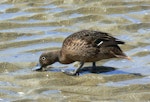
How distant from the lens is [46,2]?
11703mm

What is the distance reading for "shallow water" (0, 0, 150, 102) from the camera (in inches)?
257

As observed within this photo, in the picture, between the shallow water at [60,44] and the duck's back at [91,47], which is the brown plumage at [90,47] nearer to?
the duck's back at [91,47]

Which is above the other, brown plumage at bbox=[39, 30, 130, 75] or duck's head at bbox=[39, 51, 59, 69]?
brown plumage at bbox=[39, 30, 130, 75]

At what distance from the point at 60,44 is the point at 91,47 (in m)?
1.53

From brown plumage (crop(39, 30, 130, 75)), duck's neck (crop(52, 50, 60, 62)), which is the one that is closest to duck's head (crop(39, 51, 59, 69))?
duck's neck (crop(52, 50, 60, 62))

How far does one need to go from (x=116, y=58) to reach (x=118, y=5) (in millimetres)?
2988

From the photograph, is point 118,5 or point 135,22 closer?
point 135,22

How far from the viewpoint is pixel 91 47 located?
7.47 meters

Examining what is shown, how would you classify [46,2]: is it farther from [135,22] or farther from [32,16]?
[135,22]

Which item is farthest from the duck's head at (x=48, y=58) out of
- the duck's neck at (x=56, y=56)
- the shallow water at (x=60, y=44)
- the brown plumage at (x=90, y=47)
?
the brown plumage at (x=90, y=47)

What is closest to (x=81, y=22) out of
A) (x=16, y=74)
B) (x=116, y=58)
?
(x=116, y=58)

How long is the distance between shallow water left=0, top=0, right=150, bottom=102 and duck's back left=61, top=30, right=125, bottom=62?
23 cm

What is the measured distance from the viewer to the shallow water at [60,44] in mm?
6520

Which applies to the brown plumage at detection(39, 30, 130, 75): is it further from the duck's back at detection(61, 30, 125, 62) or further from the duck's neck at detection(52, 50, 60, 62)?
the duck's neck at detection(52, 50, 60, 62)
